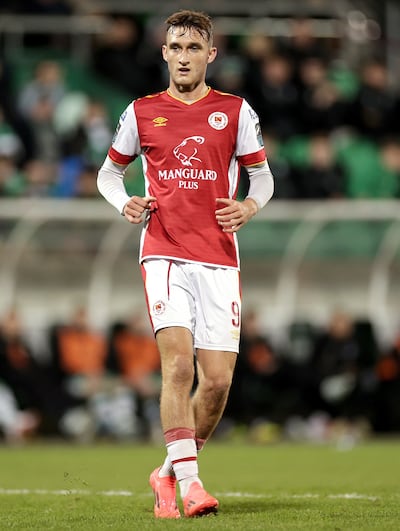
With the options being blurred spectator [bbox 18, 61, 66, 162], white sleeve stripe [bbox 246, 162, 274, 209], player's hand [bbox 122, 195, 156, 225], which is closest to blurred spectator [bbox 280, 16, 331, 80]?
blurred spectator [bbox 18, 61, 66, 162]

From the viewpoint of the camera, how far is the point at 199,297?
7.63 metres

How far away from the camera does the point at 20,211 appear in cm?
1695

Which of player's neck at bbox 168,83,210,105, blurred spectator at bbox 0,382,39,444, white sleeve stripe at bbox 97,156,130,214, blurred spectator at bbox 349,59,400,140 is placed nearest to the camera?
player's neck at bbox 168,83,210,105

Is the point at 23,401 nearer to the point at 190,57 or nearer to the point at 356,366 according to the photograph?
the point at 356,366

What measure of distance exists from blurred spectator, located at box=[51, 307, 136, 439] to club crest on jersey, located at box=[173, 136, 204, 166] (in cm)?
997

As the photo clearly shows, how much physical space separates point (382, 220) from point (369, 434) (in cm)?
282

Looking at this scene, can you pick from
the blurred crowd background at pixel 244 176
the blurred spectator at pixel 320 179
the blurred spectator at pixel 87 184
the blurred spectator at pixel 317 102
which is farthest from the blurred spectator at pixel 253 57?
the blurred spectator at pixel 87 184

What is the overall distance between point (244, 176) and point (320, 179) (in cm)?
108

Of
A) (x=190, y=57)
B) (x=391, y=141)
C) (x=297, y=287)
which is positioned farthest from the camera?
(x=391, y=141)

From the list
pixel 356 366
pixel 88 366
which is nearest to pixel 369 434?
pixel 356 366

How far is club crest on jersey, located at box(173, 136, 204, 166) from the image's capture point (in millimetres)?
7625

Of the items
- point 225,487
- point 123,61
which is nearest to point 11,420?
point 123,61

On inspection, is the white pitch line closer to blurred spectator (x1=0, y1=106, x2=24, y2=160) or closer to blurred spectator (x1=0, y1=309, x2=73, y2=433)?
blurred spectator (x1=0, y1=309, x2=73, y2=433)

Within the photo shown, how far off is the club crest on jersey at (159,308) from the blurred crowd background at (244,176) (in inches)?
386
